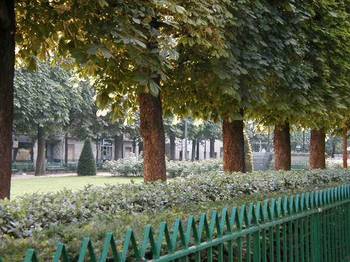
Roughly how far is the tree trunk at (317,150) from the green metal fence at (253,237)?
40.6ft

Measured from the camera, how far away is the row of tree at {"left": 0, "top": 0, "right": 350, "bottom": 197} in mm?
7473

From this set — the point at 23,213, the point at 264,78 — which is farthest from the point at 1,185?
the point at 264,78

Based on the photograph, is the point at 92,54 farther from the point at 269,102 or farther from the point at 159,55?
the point at 269,102

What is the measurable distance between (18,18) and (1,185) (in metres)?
2.90

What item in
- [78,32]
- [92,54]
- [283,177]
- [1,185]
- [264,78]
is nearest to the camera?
[92,54]

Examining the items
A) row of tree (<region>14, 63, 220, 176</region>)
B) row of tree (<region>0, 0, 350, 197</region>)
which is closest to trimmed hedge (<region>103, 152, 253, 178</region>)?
row of tree (<region>14, 63, 220, 176</region>)

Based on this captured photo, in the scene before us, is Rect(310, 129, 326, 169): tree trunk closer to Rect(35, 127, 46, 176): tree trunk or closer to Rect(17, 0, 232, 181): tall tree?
Rect(17, 0, 232, 181): tall tree

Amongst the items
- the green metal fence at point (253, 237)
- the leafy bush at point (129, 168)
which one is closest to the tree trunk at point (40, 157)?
the leafy bush at point (129, 168)

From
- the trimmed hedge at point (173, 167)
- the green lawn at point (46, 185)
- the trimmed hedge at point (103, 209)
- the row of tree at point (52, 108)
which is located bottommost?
the green lawn at point (46, 185)

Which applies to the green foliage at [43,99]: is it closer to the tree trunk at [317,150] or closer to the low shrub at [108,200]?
the tree trunk at [317,150]

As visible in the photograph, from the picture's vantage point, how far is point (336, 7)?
13.8m

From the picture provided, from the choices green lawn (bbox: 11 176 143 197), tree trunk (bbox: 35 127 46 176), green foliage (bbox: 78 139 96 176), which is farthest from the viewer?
tree trunk (bbox: 35 127 46 176)

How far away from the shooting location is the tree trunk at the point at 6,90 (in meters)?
7.41

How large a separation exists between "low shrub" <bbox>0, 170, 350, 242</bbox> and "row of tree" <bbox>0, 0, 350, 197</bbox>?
1308 mm
